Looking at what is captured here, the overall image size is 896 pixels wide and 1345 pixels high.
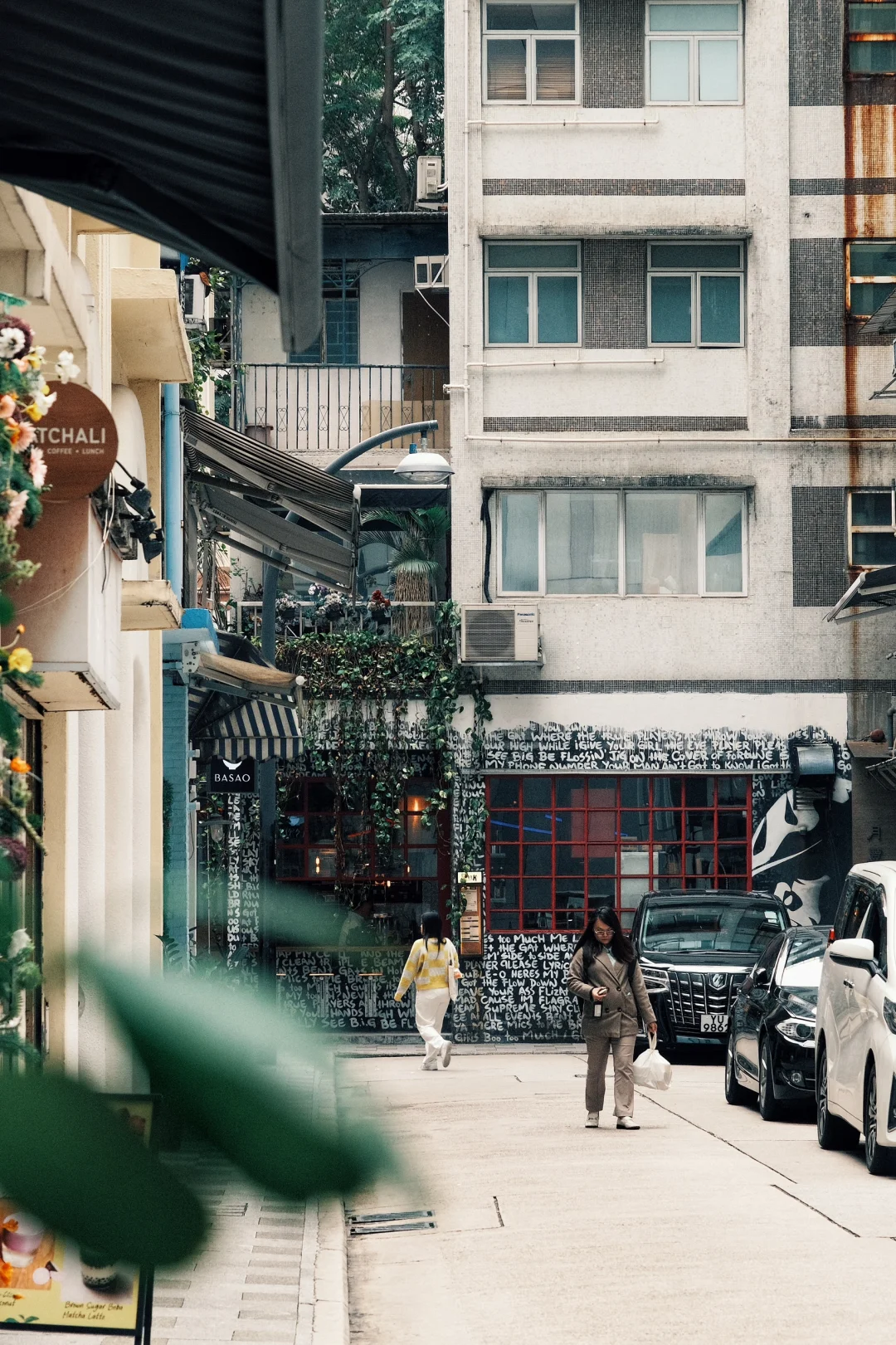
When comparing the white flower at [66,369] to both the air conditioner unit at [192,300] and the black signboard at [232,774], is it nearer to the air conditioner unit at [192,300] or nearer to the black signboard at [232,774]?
the black signboard at [232,774]

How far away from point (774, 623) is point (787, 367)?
3.18 m

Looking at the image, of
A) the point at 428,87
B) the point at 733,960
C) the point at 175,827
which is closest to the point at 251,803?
the point at 175,827

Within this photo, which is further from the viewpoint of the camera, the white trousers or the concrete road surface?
the white trousers

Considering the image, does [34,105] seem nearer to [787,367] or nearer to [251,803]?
[251,803]

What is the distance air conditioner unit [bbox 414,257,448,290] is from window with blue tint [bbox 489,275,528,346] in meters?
1.71

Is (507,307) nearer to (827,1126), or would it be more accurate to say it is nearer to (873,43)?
(873,43)

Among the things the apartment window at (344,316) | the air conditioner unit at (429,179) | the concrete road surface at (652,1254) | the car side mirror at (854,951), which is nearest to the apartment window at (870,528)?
the air conditioner unit at (429,179)

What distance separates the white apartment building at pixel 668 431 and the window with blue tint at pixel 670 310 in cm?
4

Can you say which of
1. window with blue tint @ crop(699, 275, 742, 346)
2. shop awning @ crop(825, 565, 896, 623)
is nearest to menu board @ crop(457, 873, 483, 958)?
shop awning @ crop(825, 565, 896, 623)

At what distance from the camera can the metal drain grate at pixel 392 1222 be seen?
963 mm

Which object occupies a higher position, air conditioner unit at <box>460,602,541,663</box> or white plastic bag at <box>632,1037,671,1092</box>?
air conditioner unit at <box>460,602,541,663</box>

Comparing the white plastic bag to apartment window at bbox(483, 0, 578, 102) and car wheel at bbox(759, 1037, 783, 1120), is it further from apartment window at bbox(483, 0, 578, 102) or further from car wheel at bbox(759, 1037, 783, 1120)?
apartment window at bbox(483, 0, 578, 102)

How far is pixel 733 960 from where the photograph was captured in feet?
73.8

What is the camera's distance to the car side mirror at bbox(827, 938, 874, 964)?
39.7 feet
